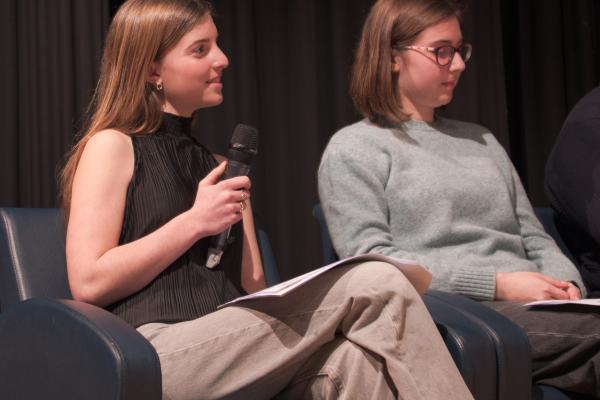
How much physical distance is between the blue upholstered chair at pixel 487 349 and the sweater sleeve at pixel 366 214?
0.87 feet

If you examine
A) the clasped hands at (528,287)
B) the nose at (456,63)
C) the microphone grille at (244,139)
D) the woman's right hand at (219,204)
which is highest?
the nose at (456,63)

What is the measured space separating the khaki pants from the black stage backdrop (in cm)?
93

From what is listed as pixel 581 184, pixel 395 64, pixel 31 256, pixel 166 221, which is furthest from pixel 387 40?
pixel 31 256

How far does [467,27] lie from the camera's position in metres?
3.28

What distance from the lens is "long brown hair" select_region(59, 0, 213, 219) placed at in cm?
183

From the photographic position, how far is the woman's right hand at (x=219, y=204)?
1590mm

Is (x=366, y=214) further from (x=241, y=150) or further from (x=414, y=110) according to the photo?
(x=241, y=150)

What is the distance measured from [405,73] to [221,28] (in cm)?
77

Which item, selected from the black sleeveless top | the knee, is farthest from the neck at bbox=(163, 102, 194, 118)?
the knee

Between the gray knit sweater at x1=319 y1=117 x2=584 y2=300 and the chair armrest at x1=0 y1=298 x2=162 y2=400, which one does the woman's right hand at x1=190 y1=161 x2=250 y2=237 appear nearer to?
the chair armrest at x1=0 y1=298 x2=162 y2=400

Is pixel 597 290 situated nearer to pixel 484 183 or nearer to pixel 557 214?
pixel 557 214

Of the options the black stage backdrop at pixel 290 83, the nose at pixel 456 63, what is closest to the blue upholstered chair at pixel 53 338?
the black stage backdrop at pixel 290 83

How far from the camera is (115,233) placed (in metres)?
1.69

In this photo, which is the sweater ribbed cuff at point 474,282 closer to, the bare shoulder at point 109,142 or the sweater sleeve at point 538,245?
the sweater sleeve at point 538,245
